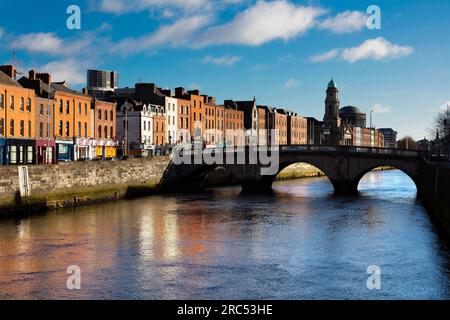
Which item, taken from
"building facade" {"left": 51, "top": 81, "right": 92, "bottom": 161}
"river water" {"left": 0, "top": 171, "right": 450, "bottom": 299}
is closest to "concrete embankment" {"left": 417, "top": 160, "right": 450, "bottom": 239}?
"river water" {"left": 0, "top": 171, "right": 450, "bottom": 299}

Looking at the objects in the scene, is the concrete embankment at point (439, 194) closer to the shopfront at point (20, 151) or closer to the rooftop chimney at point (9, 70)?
the shopfront at point (20, 151)

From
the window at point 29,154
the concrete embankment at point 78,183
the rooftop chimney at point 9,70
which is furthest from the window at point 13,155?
the rooftop chimney at point 9,70

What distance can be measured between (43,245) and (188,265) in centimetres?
914

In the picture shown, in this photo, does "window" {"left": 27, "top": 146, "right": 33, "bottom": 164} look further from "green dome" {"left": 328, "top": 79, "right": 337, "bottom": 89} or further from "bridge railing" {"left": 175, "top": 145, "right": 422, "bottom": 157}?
"green dome" {"left": 328, "top": 79, "right": 337, "bottom": 89}

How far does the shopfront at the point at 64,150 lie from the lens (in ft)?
218

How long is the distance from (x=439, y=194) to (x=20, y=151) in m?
38.8

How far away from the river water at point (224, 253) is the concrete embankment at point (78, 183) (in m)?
2.45

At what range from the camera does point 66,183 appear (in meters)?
51.8

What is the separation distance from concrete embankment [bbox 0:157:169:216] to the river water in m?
2.45

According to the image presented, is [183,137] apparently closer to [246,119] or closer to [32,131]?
[246,119]

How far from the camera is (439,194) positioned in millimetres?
39562

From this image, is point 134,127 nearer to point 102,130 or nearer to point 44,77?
point 102,130

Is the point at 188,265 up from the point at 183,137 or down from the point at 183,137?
down
